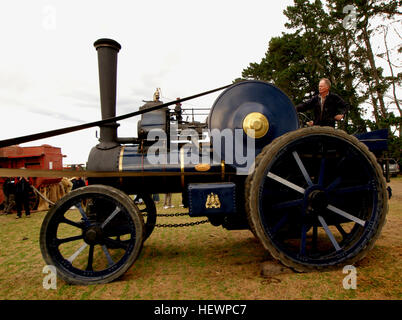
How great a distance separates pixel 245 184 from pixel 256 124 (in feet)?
2.59

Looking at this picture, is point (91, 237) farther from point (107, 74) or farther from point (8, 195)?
point (8, 195)

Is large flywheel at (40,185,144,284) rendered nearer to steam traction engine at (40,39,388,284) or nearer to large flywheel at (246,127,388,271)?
steam traction engine at (40,39,388,284)

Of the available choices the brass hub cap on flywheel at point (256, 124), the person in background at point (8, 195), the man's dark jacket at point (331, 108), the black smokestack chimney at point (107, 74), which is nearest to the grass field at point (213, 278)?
the brass hub cap on flywheel at point (256, 124)

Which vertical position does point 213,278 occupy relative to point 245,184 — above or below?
below

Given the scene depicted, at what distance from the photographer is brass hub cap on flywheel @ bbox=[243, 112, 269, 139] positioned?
3279 mm

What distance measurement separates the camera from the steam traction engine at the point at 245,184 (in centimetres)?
290

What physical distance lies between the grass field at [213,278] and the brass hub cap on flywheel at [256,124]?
1629 millimetres

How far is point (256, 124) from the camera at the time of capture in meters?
3.28

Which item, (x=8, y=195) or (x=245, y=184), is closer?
(x=245, y=184)

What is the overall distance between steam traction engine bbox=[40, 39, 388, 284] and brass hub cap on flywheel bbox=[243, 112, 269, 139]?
1cm

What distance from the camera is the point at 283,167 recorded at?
11.4ft

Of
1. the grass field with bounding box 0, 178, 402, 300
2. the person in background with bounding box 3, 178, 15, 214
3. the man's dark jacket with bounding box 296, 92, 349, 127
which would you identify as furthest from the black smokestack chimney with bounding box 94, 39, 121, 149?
the person in background with bounding box 3, 178, 15, 214

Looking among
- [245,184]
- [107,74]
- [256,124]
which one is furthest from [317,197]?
[107,74]
